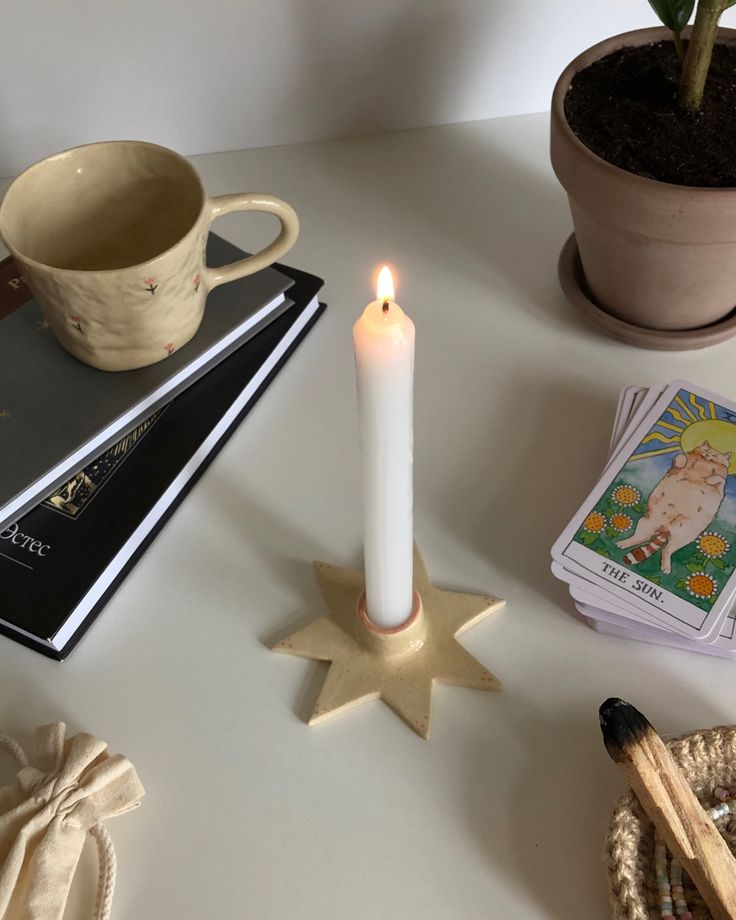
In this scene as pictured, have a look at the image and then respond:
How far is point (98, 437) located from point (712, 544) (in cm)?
40

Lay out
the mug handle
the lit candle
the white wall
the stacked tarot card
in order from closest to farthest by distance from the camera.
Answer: the lit candle < the stacked tarot card < the mug handle < the white wall

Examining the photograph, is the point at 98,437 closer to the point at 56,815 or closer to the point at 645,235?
the point at 56,815

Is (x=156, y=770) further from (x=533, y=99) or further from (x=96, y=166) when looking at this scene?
(x=533, y=99)

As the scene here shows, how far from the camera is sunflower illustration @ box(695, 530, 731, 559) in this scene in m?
0.54

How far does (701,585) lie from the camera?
52 cm

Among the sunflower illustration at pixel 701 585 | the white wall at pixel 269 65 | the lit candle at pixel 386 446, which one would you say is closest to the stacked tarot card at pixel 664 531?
the sunflower illustration at pixel 701 585

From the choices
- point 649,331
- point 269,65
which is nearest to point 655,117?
point 649,331

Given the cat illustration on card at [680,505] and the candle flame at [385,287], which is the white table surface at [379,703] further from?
the candle flame at [385,287]

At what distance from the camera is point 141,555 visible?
594mm

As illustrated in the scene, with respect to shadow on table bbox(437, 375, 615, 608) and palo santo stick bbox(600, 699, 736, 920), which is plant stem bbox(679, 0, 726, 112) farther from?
palo santo stick bbox(600, 699, 736, 920)

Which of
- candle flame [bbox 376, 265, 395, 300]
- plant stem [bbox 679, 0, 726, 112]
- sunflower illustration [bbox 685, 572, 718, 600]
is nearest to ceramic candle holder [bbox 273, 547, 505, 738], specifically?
sunflower illustration [bbox 685, 572, 718, 600]

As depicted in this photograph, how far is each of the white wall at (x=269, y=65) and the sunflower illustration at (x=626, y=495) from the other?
474 millimetres

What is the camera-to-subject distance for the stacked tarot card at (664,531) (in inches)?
20.5

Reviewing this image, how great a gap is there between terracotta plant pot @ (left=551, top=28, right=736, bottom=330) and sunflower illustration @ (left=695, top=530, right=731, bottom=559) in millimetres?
190
